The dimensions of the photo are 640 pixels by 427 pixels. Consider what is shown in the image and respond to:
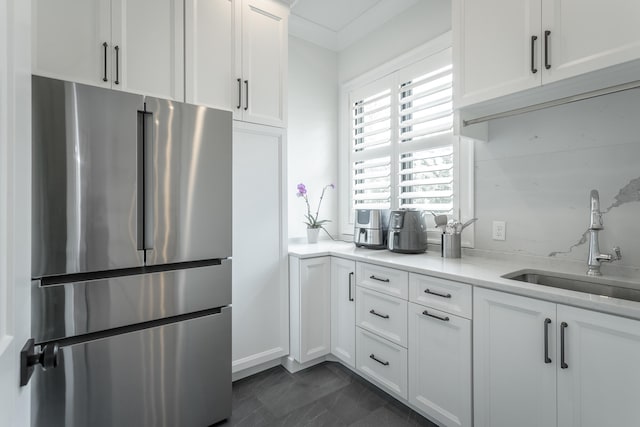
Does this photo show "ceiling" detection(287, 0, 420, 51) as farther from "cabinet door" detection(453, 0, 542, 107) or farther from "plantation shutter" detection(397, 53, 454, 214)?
"cabinet door" detection(453, 0, 542, 107)

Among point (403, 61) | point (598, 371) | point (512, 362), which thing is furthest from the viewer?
point (403, 61)

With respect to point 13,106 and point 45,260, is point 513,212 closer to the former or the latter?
point 13,106

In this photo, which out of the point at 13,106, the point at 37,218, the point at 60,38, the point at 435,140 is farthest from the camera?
the point at 435,140

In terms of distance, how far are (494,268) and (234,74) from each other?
6.35 feet

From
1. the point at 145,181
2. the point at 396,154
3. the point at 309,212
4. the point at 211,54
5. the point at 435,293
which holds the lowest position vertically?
the point at 435,293

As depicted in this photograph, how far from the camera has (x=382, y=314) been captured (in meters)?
1.92

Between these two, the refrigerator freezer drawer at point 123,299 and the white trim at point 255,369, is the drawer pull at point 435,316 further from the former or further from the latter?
the white trim at point 255,369

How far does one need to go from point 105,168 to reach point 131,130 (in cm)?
21

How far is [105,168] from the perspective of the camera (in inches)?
53.1

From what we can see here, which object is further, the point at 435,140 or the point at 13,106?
the point at 435,140

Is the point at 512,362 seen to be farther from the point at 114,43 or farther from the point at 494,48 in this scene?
the point at 114,43

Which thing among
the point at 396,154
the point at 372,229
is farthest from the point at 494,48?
the point at 372,229

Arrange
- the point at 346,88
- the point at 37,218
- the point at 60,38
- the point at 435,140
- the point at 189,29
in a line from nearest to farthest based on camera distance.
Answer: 1. the point at 37,218
2. the point at 60,38
3. the point at 189,29
4. the point at 435,140
5. the point at 346,88

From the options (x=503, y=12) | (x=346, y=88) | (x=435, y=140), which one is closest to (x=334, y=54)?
(x=346, y=88)
